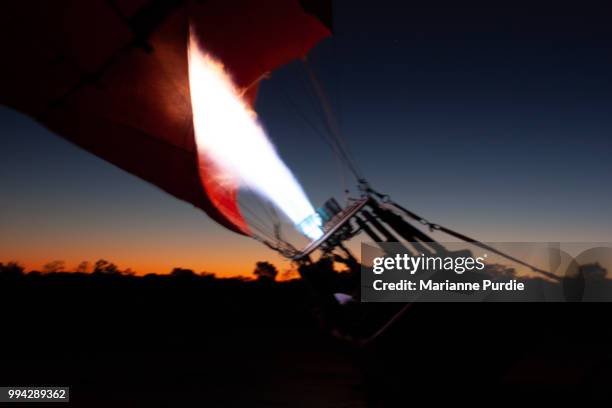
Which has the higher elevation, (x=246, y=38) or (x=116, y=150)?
(x=246, y=38)

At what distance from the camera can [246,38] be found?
7.47 meters

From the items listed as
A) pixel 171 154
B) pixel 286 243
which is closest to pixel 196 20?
pixel 171 154

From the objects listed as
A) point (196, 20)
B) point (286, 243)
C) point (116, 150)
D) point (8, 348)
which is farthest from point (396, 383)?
point (8, 348)

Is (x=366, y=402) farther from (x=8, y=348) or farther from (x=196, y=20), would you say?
(x=8, y=348)

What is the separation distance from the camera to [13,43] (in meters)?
6.42

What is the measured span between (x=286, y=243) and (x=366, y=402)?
2.50 metres

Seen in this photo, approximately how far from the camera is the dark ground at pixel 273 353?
21.7 ft

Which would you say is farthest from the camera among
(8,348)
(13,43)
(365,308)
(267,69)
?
(8,348)

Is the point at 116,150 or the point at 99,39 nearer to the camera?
the point at 99,39

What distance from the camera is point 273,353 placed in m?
12.3

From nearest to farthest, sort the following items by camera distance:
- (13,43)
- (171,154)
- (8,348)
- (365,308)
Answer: (13,43) → (171,154) → (365,308) → (8,348)

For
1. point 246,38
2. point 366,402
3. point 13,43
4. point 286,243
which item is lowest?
point 366,402

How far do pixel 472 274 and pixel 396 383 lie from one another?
5.52ft

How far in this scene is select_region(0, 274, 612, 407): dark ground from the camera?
261 inches
